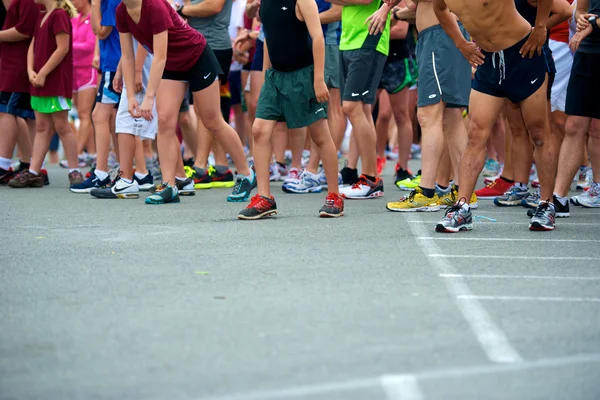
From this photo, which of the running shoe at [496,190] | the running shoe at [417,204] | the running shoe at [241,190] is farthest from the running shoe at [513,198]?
the running shoe at [241,190]

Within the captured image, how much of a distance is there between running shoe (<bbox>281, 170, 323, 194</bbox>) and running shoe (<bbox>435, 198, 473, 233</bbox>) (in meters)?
3.21

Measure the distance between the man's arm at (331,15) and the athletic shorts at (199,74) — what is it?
5.16ft

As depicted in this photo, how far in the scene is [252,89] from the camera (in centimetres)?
1205

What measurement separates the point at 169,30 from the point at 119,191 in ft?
5.44

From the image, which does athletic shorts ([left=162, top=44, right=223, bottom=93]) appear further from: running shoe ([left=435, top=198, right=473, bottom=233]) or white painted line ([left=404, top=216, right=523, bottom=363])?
white painted line ([left=404, top=216, right=523, bottom=363])

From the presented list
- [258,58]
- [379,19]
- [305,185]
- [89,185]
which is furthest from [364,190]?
[258,58]

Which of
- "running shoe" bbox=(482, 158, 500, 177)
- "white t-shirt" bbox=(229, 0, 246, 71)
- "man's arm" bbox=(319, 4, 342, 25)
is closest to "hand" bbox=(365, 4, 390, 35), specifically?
"man's arm" bbox=(319, 4, 342, 25)

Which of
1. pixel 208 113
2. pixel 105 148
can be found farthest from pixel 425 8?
pixel 105 148

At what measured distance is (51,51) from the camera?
10.7m

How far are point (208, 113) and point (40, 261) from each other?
357 cm

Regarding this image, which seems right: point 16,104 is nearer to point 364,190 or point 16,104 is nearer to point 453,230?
point 364,190

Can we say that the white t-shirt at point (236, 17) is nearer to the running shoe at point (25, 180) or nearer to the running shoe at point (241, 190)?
the running shoe at point (25, 180)

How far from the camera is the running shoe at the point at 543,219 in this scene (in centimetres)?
696

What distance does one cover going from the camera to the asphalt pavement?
11.1 feet
